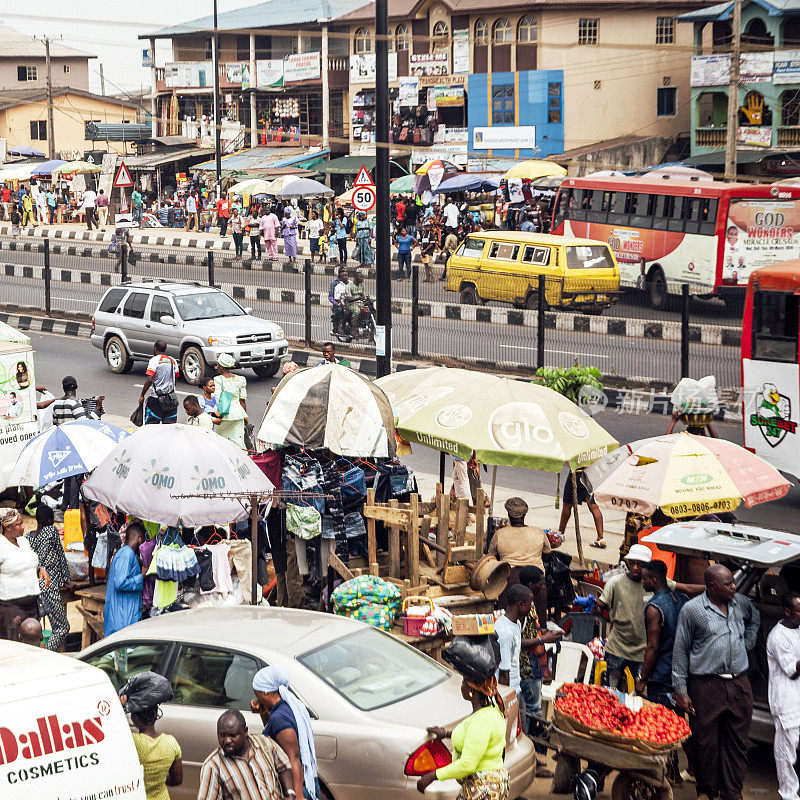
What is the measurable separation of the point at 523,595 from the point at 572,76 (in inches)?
1865

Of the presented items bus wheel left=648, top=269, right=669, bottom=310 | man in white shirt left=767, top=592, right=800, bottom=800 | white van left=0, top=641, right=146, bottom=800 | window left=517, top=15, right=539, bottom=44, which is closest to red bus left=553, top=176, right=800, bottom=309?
bus wheel left=648, top=269, right=669, bottom=310

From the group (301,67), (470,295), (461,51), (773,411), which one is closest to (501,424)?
(773,411)

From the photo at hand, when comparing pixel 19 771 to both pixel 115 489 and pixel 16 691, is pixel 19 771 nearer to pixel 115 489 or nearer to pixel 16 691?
pixel 16 691

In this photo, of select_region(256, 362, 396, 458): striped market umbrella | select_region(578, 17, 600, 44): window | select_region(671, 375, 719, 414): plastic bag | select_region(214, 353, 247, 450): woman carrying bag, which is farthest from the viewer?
select_region(578, 17, 600, 44): window

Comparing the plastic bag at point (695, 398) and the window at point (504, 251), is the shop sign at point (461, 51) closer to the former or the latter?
the window at point (504, 251)

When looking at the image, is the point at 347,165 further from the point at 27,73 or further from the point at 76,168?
the point at 27,73

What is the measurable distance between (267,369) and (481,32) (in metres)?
36.7

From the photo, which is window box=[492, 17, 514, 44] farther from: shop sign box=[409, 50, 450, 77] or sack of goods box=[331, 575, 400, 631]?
sack of goods box=[331, 575, 400, 631]

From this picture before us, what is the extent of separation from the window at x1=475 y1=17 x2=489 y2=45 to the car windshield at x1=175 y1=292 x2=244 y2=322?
35.2 metres

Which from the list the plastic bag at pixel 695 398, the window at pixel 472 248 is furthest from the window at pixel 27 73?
the plastic bag at pixel 695 398

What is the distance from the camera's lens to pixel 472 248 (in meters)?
27.7

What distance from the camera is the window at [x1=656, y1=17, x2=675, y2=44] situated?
52094mm

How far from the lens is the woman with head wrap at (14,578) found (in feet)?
28.0

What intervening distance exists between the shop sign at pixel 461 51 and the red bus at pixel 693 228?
23554 mm
